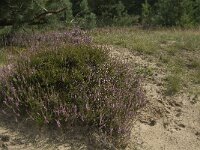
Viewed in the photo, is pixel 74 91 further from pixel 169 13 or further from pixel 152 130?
pixel 169 13

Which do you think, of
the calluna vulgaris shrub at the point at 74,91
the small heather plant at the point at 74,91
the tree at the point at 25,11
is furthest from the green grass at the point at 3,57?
the tree at the point at 25,11

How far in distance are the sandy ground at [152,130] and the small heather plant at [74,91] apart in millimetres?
208

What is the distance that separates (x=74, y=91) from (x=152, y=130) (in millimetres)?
1344

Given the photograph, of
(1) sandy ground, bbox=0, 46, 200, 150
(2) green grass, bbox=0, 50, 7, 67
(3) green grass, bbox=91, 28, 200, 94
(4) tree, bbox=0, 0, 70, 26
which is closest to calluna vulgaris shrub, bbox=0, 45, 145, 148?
(1) sandy ground, bbox=0, 46, 200, 150

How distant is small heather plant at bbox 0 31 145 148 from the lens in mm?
5902

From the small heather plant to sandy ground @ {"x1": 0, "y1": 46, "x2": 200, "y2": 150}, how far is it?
0.68ft

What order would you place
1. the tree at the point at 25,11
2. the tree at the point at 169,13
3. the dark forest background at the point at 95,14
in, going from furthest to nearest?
1. the tree at the point at 169,13
2. the dark forest background at the point at 95,14
3. the tree at the point at 25,11

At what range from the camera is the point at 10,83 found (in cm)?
642

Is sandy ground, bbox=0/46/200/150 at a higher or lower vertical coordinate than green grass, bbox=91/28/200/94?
lower

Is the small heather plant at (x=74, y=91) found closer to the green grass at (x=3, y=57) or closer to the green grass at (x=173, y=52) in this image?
the green grass at (x=173, y=52)

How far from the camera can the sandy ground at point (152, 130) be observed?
231 inches

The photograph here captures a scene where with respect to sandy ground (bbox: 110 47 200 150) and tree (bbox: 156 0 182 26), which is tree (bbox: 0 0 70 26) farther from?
tree (bbox: 156 0 182 26)

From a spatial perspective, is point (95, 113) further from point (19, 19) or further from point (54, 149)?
point (19, 19)

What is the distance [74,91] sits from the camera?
615 cm
